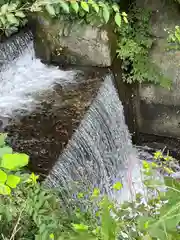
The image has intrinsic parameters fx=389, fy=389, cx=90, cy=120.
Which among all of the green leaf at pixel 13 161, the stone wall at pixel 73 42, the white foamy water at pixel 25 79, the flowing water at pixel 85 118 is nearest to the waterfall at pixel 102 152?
the flowing water at pixel 85 118

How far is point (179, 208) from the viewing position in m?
1.01

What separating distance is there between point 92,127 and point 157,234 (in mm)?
2790

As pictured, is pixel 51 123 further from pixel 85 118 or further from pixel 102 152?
pixel 102 152

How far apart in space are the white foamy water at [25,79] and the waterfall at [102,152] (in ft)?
1.89

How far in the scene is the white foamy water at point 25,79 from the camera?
4051 millimetres

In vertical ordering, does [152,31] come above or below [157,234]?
below

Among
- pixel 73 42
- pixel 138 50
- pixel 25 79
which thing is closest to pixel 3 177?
pixel 25 79

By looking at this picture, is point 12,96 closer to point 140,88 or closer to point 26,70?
point 26,70

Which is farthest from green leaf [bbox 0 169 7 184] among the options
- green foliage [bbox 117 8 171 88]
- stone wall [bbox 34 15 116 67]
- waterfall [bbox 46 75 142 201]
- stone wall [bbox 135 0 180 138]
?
stone wall [bbox 135 0 180 138]

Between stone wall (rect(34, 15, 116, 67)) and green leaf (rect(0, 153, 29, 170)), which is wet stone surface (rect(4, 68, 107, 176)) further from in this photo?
green leaf (rect(0, 153, 29, 170))

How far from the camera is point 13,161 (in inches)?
43.5

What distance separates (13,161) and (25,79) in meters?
3.44

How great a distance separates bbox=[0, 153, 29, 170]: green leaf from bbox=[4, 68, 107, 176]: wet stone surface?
1.84 metres

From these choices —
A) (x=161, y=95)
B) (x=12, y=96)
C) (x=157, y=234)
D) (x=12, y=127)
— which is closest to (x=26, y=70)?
(x=12, y=96)
